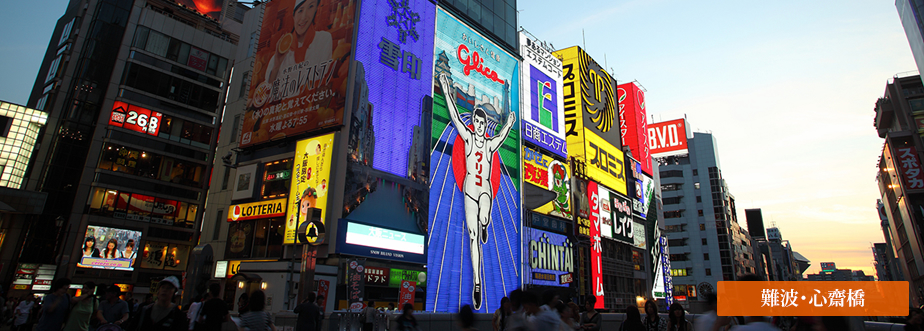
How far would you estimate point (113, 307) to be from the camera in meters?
9.42

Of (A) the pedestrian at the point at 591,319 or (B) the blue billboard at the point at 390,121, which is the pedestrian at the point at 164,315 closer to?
(A) the pedestrian at the point at 591,319

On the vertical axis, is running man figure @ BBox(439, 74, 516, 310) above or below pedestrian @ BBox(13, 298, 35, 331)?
above

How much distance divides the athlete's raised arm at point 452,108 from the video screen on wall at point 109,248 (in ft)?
88.1

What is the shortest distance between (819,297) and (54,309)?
12558 mm

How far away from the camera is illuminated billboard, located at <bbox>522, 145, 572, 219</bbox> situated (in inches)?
1671

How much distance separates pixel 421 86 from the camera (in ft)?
108

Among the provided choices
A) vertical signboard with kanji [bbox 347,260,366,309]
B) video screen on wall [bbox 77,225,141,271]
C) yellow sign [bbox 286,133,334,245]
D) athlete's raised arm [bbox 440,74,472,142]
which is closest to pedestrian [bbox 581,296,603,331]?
vertical signboard with kanji [bbox 347,260,366,309]

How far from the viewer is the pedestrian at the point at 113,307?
9.33 metres

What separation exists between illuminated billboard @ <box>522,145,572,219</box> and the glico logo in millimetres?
6817

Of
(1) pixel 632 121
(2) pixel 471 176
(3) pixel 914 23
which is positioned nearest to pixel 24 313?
(2) pixel 471 176

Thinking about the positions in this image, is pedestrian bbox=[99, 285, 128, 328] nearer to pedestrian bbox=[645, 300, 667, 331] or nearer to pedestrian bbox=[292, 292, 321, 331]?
pedestrian bbox=[292, 292, 321, 331]

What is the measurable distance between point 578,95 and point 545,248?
60.9 feet

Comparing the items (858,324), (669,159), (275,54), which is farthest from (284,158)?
(669,159)

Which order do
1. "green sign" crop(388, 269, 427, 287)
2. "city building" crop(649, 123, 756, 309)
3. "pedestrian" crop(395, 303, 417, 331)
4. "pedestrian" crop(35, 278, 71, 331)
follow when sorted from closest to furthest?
"pedestrian" crop(35, 278, 71, 331) → "pedestrian" crop(395, 303, 417, 331) → "green sign" crop(388, 269, 427, 287) → "city building" crop(649, 123, 756, 309)
